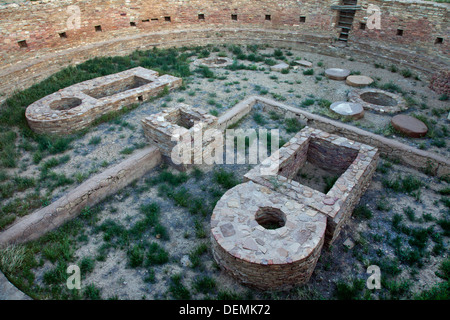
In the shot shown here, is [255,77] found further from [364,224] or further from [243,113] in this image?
[364,224]

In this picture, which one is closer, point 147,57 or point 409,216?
point 409,216

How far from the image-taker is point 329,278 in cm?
483

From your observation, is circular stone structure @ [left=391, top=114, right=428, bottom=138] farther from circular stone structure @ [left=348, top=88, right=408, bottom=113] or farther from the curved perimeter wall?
the curved perimeter wall

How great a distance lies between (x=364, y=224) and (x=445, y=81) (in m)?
6.68

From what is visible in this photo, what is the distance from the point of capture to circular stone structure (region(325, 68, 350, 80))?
1065 cm

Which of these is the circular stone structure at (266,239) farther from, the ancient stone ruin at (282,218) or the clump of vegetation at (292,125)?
the clump of vegetation at (292,125)

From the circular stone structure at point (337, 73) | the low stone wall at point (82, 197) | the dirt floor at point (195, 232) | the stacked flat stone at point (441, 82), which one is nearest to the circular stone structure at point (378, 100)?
the dirt floor at point (195, 232)

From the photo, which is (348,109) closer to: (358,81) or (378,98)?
(378,98)

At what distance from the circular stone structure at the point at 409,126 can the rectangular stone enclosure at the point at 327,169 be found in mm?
1779

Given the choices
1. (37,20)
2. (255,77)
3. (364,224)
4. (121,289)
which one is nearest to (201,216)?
(121,289)

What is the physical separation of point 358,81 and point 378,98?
938 millimetres

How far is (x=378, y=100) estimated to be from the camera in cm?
967

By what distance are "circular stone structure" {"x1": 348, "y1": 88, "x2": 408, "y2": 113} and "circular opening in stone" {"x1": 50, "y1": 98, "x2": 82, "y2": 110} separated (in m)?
7.96

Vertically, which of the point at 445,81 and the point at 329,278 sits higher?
the point at 445,81
